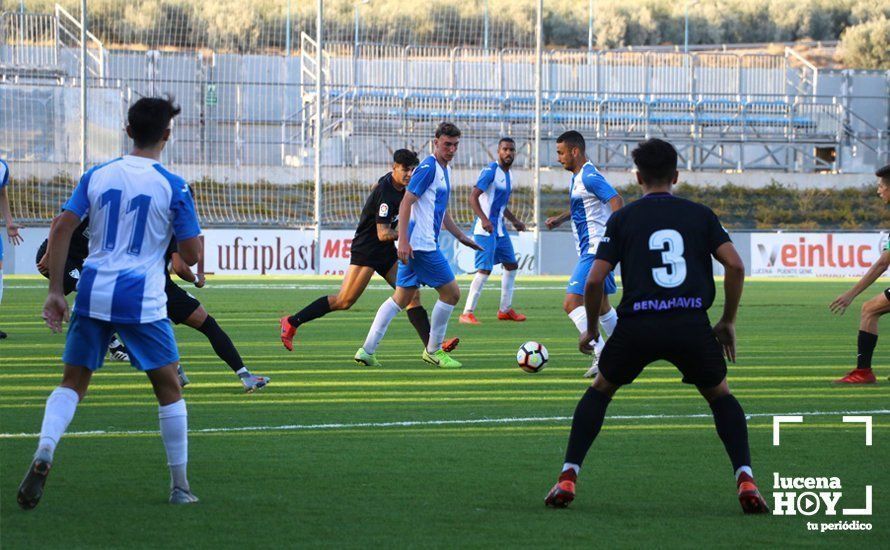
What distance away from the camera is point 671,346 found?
602 cm

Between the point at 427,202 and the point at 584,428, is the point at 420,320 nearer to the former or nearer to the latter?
the point at 427,202

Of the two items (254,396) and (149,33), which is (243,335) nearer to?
(254,396)

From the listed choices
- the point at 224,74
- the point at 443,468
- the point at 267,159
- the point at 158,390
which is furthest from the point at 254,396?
the point at 224,74

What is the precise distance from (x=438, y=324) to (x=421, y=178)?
1432mm

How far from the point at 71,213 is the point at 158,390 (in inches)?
36.2

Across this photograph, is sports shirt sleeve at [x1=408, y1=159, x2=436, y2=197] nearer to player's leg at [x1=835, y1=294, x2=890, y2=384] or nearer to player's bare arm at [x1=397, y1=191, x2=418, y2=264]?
player's bare arm at [x1=397, y1=191, x2=418, y2=264]

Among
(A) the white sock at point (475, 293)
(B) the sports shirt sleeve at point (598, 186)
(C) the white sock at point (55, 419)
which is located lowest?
(A) the white sock at point (475, 293)

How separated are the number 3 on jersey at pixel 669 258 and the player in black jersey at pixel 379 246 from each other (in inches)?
267

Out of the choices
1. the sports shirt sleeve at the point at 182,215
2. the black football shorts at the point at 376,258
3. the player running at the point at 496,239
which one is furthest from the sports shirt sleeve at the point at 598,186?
the player running at the point at 496,239

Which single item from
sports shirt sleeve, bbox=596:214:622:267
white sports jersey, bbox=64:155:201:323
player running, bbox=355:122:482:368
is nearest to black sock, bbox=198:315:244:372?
player running, bbox=355:122:482:368

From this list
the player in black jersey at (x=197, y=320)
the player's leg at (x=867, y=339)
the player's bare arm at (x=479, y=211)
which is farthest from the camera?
the player's bare arm at (x=479, y=211)

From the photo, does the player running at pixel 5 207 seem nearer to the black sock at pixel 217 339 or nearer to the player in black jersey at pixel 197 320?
the player in black jersey at pixel 197 320

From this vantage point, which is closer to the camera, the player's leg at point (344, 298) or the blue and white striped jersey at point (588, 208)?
the blue and white striped jersey at point (588, 208)

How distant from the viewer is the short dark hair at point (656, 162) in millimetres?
6148
